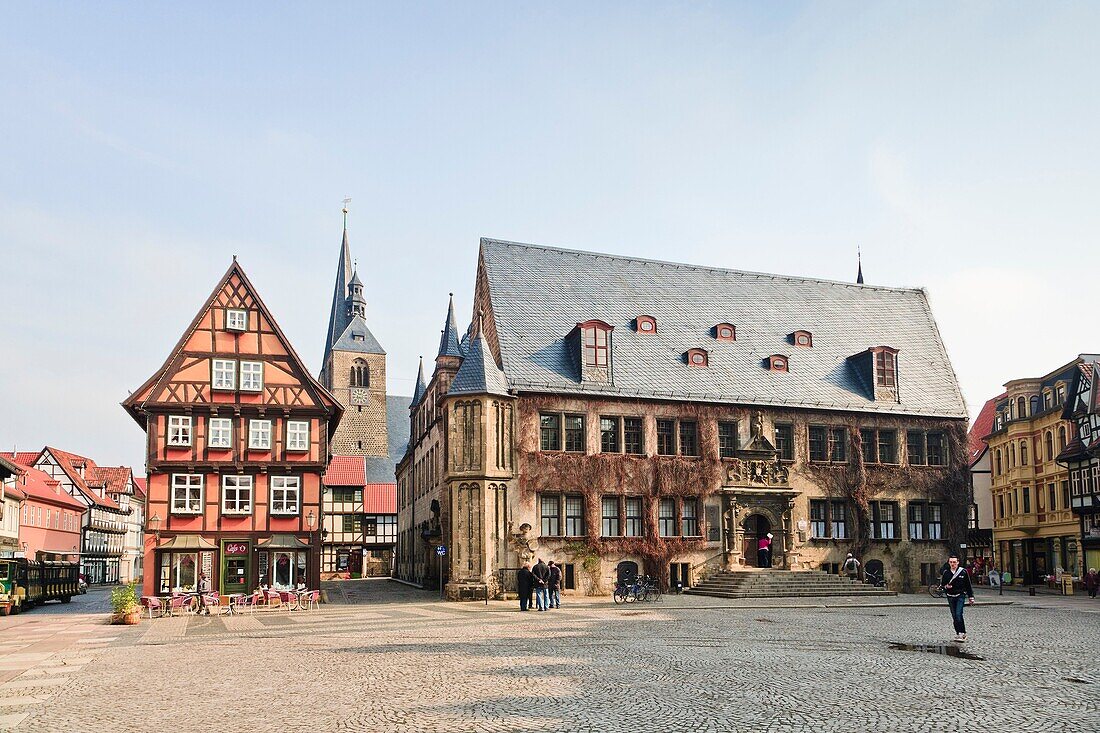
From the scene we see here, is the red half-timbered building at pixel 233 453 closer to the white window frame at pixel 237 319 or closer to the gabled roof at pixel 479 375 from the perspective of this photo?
the white window frame at pixel 237 319

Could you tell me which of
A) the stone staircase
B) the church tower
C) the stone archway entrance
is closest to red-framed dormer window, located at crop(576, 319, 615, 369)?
the stone archway entrance

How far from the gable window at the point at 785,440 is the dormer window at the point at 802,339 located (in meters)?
4.89

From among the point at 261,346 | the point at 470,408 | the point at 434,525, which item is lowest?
the point at 434,525

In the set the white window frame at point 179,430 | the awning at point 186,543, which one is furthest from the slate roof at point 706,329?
the awning at point 186,543

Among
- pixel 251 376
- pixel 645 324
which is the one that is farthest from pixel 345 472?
pixel 645 324

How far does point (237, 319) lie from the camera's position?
40125 millimetres

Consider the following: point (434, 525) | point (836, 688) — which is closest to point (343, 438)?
point (434, 525)

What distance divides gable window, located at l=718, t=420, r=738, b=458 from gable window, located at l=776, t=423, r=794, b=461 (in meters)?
2.05

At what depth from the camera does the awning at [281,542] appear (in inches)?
1513

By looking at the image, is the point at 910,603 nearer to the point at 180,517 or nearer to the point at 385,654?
the point at 385,654

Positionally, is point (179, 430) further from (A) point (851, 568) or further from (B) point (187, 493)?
(A) point (851, 568)

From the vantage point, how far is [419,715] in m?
12.3

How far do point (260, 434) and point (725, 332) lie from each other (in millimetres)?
20453

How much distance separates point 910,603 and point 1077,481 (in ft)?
51.3
